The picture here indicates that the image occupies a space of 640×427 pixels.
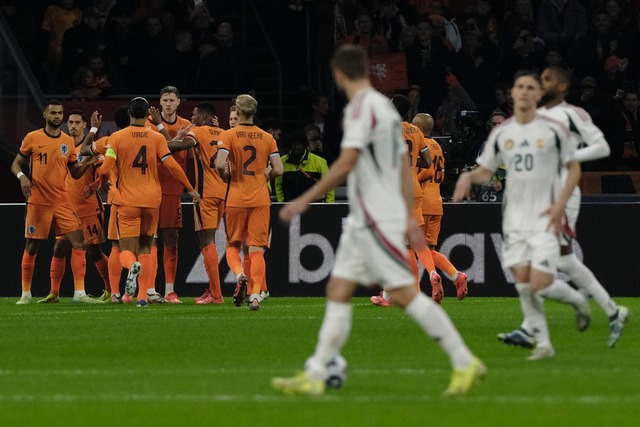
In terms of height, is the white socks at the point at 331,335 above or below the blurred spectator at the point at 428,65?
below

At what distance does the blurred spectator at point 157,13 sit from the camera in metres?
26.5

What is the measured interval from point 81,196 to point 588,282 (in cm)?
930

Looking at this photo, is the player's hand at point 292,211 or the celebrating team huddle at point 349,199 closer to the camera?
the player's hand at point 292,211

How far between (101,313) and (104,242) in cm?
433

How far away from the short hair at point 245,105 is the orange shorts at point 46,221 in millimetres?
3603

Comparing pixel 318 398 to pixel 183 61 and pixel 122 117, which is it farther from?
A: pixel 183 61

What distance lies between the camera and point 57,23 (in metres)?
26.5

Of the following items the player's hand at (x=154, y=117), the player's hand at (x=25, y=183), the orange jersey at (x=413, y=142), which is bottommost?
the player's hand at (x=25, y=183)

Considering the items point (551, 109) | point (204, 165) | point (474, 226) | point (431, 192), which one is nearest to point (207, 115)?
point (204, 165)

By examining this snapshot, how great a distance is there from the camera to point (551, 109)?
Result: 1286 cm

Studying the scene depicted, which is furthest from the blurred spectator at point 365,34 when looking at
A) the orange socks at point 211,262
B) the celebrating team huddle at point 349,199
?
the orange socks at point 211,262

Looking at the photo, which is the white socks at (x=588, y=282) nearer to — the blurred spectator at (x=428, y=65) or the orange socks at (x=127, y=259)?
the orange socks at (x=127, y=259)

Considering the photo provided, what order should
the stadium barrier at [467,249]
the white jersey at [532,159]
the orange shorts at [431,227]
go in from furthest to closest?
1. the stadium barrier at [467,249]
2. the orange shorts at [431,227]
3. the white jersey at [532,159]

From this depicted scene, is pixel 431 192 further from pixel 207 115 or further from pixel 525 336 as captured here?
pixel 525 336
